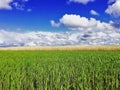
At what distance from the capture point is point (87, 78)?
8031 millimetres

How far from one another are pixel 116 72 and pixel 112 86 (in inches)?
52.2

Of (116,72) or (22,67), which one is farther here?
(22,67)

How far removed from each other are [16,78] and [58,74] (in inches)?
58.3

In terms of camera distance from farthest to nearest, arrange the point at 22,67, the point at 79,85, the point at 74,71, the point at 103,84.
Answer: the point at 22,67
the point at 74,71
the point at 103,84
the point at 79,85

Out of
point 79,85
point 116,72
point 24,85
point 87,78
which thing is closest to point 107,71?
point 116,72

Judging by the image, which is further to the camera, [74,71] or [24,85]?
[74,71]

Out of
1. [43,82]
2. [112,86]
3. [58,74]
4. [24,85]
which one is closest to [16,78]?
[24,85]

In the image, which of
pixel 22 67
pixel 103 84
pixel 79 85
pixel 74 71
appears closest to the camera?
pixel 79 85

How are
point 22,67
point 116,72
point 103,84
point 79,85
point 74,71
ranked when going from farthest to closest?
point 22,67 → point 74,71 → point 116,72 → point 103,84 → point 79,85

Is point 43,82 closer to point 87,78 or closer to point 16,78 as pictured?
point 16,78

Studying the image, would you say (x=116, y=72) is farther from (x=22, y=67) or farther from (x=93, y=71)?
(x=22, y=67)

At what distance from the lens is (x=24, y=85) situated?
7.77 m

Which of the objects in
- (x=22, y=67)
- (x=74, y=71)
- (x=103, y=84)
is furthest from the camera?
(x=22, y=67)

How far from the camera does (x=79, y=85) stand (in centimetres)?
715
